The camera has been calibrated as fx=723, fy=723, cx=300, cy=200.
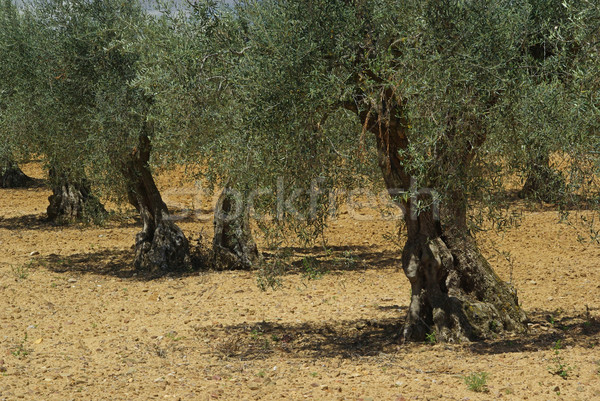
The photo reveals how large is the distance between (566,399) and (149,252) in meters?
10.4

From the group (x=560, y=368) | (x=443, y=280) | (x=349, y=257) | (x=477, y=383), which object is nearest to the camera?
(x=477, y=383)

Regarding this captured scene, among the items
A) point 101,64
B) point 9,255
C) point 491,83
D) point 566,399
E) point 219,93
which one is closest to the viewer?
point 566,399

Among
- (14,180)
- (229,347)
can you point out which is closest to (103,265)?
(229,347)

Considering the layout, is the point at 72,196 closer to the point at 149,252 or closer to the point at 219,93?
the point at 149,252

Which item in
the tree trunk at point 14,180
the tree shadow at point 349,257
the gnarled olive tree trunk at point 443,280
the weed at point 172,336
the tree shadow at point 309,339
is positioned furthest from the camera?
the tree trunk at point 14,180

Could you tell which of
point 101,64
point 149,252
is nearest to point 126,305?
point 149,252

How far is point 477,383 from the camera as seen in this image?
7.05 meters

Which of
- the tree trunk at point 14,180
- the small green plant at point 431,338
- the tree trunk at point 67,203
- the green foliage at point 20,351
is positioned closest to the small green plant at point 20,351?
the green foliage at point 20,351

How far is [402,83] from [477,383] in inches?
121

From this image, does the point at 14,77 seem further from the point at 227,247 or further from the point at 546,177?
the point at 546,177

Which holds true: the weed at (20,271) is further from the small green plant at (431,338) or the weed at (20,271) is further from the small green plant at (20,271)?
the small green plant at (431,338)

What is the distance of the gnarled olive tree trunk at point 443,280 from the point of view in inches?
347

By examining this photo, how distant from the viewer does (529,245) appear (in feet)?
53.0

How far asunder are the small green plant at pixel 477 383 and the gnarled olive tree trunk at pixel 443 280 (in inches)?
66.2
